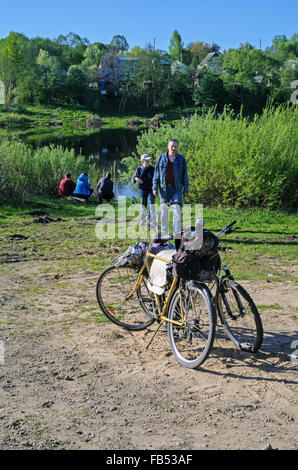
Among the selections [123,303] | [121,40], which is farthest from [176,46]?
[123,303]

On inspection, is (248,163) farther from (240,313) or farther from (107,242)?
(240,313)

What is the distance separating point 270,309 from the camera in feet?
22.7

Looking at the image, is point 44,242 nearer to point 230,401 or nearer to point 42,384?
point 42,384

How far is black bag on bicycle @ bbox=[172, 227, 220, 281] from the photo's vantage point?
17.0 feet

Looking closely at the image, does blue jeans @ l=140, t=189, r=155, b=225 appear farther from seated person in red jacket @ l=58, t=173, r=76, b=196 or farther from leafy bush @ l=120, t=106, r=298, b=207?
seated person in red jacket @ l=58, t=173, r=76, b=196

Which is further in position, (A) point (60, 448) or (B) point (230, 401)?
(B) point (230, 401)

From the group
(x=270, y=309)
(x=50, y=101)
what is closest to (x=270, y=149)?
(x=270, y=309)

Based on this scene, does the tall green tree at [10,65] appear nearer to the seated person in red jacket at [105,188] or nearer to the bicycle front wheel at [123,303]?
the seated person in red jacket at [105,188]

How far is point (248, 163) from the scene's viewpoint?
637 inches

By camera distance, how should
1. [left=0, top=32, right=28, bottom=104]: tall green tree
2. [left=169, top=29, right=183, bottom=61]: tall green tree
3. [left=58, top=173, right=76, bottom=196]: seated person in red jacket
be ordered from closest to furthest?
[left=58, top=173, right=76, bottom=196]: seated person in red jacket → [left=0, top=32, right=28, bottom=104]: tall green tree → [left=169, top=29, right=183, bottom=61]: tall green tree

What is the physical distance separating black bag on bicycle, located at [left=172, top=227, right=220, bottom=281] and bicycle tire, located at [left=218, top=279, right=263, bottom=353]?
0.25 meters

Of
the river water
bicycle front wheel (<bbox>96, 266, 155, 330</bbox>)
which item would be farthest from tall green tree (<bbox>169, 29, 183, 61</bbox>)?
bicycle front wheel (<bbox>96, 266, 155, 330</bbox>)

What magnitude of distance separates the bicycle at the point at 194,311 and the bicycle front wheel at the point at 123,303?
0.04 feet
